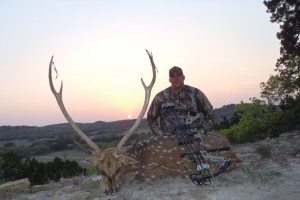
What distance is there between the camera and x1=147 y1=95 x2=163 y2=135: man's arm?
877 cm

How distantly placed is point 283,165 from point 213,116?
64.9 inches


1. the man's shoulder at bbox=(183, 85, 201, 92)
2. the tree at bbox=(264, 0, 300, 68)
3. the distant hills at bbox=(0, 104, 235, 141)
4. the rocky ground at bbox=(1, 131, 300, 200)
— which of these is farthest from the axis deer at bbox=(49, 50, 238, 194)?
the distant hills at bbox=(0, 104, 235, 141)

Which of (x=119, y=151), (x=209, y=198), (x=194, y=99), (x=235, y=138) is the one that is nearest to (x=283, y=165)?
(x=194, y=99)

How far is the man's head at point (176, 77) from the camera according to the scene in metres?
8.65

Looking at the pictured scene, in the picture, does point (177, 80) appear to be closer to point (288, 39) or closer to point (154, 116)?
point (154, 116)

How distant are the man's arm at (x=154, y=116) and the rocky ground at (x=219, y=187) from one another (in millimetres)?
1420

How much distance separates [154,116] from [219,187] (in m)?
2.42

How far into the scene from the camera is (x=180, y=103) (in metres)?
8.76

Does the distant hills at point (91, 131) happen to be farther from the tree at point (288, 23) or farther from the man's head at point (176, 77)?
the man's head at point (176, 77)

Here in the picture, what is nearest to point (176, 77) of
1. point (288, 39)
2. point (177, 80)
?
point (177, 80)

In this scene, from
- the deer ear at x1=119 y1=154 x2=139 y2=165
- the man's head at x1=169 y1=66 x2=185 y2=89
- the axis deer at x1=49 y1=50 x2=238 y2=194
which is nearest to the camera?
the deer ear at x1=119 y1=154 x2=139 y2=165

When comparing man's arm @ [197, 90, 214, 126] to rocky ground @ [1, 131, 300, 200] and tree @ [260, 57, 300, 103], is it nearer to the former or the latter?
rocky ground @ [1, 131, 300, 200]

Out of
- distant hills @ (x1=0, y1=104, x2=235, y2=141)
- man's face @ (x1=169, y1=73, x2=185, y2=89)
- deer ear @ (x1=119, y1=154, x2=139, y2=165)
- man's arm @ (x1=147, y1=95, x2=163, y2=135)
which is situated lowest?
deer ear @ (x1=119, y1=154, x2=139, y2=165)

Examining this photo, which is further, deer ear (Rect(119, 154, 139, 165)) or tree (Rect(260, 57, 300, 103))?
tree (Rect(260, 57, 300, 103))
